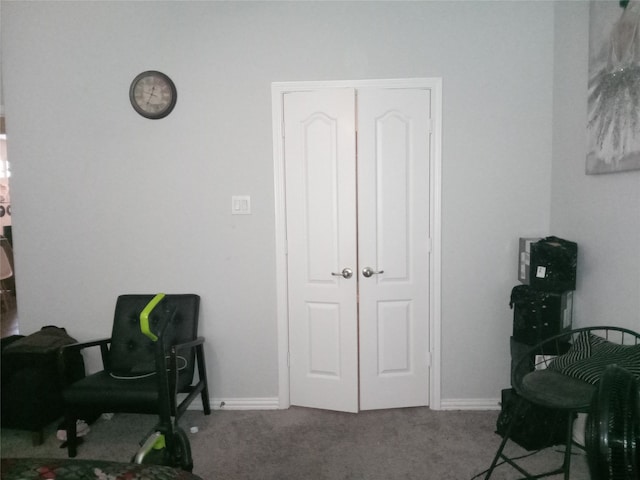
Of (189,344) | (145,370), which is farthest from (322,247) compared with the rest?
(145,370)

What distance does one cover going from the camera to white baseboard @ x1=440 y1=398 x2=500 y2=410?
110 inches

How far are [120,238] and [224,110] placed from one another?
3.84ft

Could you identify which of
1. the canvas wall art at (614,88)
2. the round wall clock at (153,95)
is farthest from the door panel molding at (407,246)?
the canvas wall art at (614,88)

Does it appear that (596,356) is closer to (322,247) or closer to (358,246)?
(358,246)

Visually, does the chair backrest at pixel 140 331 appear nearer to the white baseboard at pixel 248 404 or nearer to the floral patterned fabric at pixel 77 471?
the white baseboard at pixel 248 404

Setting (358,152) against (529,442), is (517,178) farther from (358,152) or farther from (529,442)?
(529,442)

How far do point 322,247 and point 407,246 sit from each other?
59 cm

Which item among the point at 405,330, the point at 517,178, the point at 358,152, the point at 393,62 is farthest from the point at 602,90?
the point at 405,330

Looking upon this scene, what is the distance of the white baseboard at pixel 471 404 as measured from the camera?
9.15 feet

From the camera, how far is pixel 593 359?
5.79 ft

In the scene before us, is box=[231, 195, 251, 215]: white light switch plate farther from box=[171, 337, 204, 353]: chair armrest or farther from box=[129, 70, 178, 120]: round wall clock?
box=[171, 337, 204, 353]: chair armrest

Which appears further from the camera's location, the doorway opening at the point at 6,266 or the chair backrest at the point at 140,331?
the doorway opening at the point at 6,266

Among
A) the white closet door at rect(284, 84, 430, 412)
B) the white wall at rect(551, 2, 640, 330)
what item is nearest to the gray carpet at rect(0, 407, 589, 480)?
the white closet door at rect(284, 84, 430, 412)

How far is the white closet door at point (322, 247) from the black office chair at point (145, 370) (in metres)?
0.69
